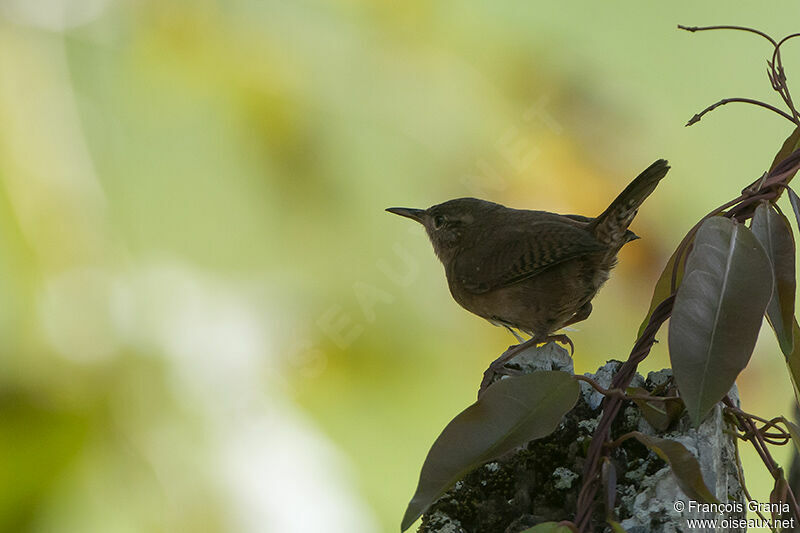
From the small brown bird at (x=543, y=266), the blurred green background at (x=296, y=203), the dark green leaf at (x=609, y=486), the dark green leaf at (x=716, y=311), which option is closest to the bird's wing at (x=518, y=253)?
the small brown bird at (x=543, y=266)

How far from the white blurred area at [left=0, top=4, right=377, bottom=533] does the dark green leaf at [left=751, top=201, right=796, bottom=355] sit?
1417 millimetres

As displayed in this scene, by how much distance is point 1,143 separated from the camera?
200cm

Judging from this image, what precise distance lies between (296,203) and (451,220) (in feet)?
2.53

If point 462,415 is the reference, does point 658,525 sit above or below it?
below

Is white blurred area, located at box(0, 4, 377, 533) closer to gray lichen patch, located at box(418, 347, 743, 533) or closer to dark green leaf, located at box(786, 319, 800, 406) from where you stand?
gray lichen patch, located at box(418, 347, 743, 533)

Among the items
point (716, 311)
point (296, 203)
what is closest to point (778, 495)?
point (716, 311)

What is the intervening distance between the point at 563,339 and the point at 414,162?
1.10 meters

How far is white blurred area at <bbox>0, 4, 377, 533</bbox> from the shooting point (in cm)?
194

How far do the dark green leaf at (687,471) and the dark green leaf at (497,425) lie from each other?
0.10m

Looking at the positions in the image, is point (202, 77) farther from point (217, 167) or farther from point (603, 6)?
point (603, 6)

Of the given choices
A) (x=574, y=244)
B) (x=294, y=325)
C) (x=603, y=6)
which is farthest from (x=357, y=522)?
(x=603, y=6)

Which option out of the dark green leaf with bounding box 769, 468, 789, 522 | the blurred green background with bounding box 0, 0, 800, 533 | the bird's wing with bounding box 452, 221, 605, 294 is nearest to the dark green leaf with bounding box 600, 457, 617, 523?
the dark green leaf with bounding box 769, 468, 789, 522

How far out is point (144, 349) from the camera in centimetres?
200

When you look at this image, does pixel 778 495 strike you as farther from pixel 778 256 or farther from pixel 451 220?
pixel 451 220
